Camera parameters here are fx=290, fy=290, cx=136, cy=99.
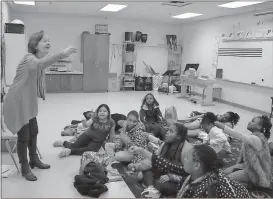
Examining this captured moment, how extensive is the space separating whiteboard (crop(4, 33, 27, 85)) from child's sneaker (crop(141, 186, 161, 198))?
410 centimetres

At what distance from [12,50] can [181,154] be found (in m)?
4.46

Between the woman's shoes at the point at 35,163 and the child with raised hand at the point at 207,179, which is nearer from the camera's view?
the child with raised hand at the point at 207,179

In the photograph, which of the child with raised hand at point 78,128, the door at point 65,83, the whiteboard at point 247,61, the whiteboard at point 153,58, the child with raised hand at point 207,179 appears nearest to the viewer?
the child with raised hand at point 207,179

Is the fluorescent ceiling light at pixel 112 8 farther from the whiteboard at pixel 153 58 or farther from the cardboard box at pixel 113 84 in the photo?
the whiteboard at pixel 153 58

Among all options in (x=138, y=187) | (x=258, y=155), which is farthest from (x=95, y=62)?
(x=258, y=155)

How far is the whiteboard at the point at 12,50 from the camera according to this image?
18.8 feet

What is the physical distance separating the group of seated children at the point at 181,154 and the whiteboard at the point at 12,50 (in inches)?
93.9

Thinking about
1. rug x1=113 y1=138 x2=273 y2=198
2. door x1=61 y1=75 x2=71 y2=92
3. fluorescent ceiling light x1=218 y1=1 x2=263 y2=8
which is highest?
fluorescent ceiling light x1=218 y1=1 x2=263 y2=8

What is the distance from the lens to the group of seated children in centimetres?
178

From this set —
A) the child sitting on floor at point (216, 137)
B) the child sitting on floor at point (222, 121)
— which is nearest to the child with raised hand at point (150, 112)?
the child sitting on floor at point (222, 121)

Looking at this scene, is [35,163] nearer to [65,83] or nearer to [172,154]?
[172,154]

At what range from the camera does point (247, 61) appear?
7.51 meters

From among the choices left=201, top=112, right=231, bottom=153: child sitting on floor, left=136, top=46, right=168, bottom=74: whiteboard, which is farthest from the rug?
left=136, top=46, right=168, bottom=74: whiteboard

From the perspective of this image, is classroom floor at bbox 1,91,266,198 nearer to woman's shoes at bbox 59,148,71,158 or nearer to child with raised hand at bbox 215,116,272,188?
woman's shoes at bbox 59,148,71,158
